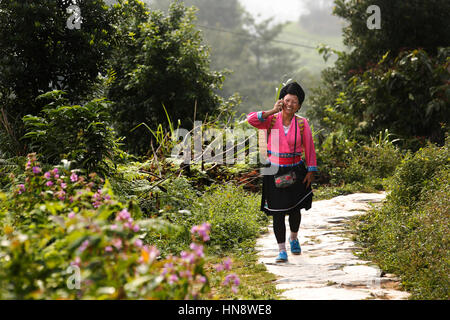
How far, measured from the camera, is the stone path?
3596 mm

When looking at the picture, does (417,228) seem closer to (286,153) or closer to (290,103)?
(286,153)

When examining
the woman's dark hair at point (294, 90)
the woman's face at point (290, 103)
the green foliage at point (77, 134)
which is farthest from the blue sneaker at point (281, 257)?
the green foliage at point (77, 134)

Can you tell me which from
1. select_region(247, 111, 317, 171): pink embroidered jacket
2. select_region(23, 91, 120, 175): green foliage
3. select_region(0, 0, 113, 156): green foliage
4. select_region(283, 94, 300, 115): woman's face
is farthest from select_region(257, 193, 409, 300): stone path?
select_region(0, 0, 113, 156): green foliage

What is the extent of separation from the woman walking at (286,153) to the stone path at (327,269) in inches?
12.5

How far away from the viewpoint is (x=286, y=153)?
4574mm

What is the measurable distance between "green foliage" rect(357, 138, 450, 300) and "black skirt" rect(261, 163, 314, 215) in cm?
86

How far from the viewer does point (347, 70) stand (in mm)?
13953

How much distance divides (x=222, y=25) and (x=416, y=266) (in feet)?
159

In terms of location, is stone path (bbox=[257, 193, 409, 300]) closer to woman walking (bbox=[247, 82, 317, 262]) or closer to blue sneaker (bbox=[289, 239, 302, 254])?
blue sneaker (bbox=[289, 239, 302, 254])

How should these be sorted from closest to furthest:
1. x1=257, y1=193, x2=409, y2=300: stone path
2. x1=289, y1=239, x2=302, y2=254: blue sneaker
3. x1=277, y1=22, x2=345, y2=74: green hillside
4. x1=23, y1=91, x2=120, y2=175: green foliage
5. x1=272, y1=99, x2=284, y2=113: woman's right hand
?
x1=257, y1=193, x2=409, y2=300: stone path, x1=272, y1=99, x2=284, y2=113: woman's right hand, x1=289, y1=239, x2=302, y2=254: blue sneaker, x1=23, y1=91, x2=120, y2=175: green foliage, x1=277, y1=22, x2=345, y2=74: green hillside

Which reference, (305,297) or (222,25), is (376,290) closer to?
(305,297)

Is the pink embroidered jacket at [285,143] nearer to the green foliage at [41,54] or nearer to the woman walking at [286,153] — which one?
the woman walking at [286,153]

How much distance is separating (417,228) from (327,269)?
1051 millimetres

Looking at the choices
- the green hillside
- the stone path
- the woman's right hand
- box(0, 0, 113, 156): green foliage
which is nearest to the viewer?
the stone path
